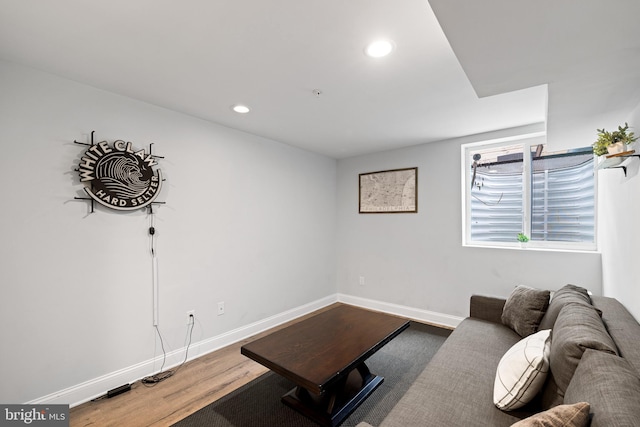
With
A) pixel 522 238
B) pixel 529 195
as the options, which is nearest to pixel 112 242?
pixel 522 238

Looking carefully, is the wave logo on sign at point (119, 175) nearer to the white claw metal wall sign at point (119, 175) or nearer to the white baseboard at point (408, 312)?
the white claw metal wall sign at point (119, 175)

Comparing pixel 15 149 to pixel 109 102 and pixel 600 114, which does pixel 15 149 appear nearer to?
pixel 109 102

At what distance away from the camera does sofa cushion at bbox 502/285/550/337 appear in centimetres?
206

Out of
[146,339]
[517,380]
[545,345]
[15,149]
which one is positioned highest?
[15,149]

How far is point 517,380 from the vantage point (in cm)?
133

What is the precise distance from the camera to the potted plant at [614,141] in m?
1.57

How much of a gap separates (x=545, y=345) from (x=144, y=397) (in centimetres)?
267

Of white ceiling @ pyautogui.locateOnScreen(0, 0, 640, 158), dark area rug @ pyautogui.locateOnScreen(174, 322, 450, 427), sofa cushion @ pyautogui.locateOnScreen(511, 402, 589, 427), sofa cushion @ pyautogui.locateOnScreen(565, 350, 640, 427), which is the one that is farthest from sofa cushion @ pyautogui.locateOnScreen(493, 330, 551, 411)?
white ceiling @ pyautogui.locateOnScreen(0, 0, 640, 158)

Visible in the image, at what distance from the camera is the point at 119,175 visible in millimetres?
2275

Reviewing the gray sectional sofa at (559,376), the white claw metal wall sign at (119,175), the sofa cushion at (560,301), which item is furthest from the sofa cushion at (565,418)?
the white claw metal wall sign at (119,175)

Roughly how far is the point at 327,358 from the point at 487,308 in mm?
1570

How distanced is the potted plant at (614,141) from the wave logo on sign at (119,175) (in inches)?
124

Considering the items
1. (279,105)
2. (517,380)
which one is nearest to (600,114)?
(517,380)

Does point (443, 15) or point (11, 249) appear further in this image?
point (11, 249)
